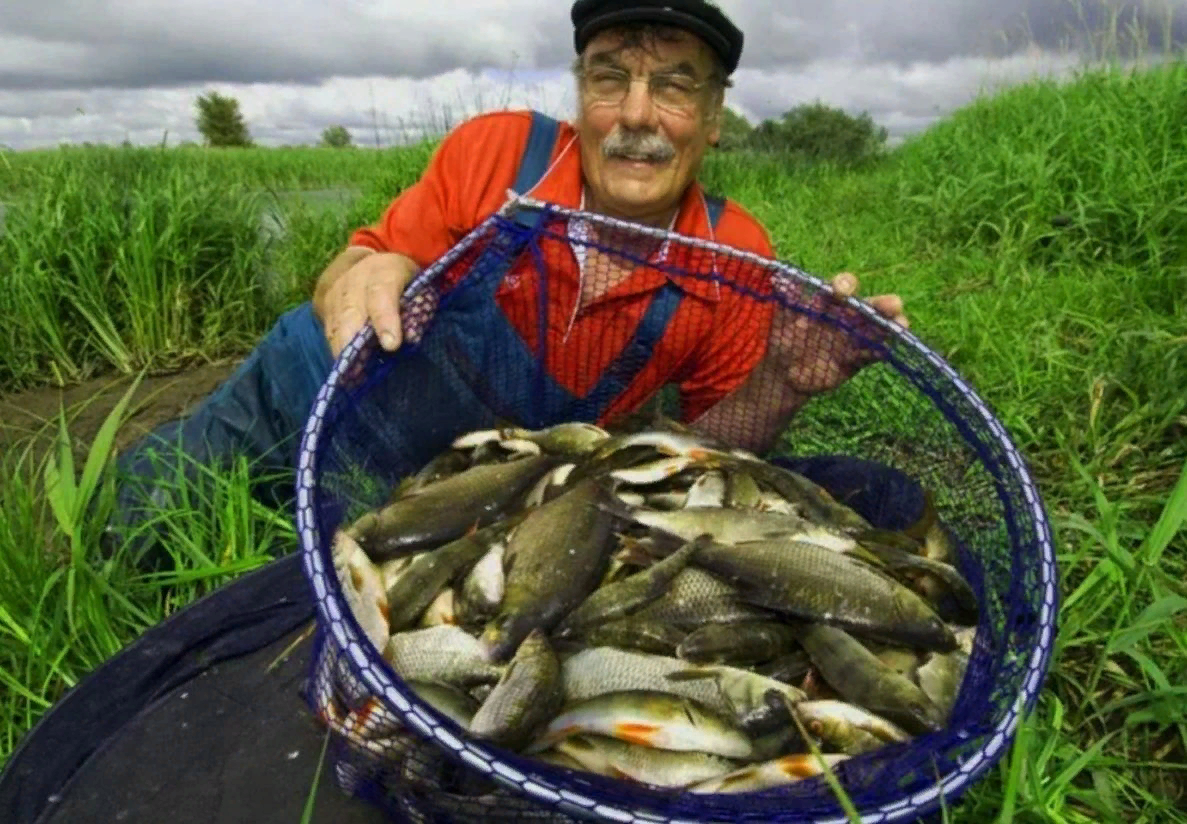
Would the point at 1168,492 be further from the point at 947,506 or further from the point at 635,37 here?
the point at 635,37

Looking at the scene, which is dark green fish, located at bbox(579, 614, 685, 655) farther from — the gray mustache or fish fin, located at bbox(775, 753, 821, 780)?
the gray mustache

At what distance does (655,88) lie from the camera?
2848mm

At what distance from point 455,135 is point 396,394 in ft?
3.69

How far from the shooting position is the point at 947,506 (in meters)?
2.39

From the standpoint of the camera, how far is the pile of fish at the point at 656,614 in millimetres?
1608

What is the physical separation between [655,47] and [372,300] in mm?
1244

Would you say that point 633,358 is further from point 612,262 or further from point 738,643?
point 738,643

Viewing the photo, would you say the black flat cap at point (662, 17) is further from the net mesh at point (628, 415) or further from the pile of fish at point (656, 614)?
the pile of fish at point (656, 614)

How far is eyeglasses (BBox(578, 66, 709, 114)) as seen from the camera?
112 inches

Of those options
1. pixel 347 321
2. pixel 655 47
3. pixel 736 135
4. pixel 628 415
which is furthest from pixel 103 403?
pixel 736 135

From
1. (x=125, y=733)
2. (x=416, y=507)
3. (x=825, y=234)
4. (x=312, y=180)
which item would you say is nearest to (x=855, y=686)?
(x=416, y=507)

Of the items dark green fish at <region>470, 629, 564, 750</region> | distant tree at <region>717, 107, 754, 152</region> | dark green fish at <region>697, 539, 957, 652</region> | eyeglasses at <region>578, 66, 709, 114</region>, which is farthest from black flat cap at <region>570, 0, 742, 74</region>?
distant tree at <region>717, 107, 754, 152</region>

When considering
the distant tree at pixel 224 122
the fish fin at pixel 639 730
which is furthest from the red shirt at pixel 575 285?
the distant tree at pixel 224 122

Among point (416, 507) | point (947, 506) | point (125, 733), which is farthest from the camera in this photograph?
point (947, 506)
